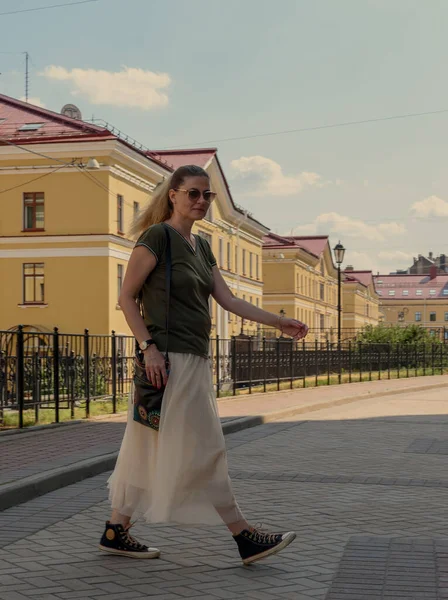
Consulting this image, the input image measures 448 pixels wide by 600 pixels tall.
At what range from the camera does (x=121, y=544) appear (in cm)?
530

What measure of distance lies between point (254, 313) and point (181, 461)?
907mm

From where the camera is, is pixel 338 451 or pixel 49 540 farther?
pixel 338 451

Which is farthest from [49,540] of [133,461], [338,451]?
→ [338,451]

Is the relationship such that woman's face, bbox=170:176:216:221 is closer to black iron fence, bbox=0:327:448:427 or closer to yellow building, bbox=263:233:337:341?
black iron fence, bbox=0:327:448:427

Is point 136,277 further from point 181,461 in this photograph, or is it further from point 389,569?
point 389,569

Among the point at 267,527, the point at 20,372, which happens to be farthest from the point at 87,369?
the point at 267,527

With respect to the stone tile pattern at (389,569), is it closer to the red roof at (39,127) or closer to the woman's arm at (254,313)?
the woman's arm at (254,313)

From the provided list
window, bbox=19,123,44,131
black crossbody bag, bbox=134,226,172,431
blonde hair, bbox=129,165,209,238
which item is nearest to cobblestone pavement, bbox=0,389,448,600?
black crossbody bag, bbox=134,226,172,431

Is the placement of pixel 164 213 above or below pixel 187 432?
above

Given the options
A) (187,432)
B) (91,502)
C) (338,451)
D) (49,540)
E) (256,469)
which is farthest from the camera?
(338,451)

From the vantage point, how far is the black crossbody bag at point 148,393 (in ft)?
16.3

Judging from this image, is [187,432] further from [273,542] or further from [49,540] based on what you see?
[49,540]

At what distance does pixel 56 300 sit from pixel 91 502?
114ft

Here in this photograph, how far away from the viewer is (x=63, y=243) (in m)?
41.6
